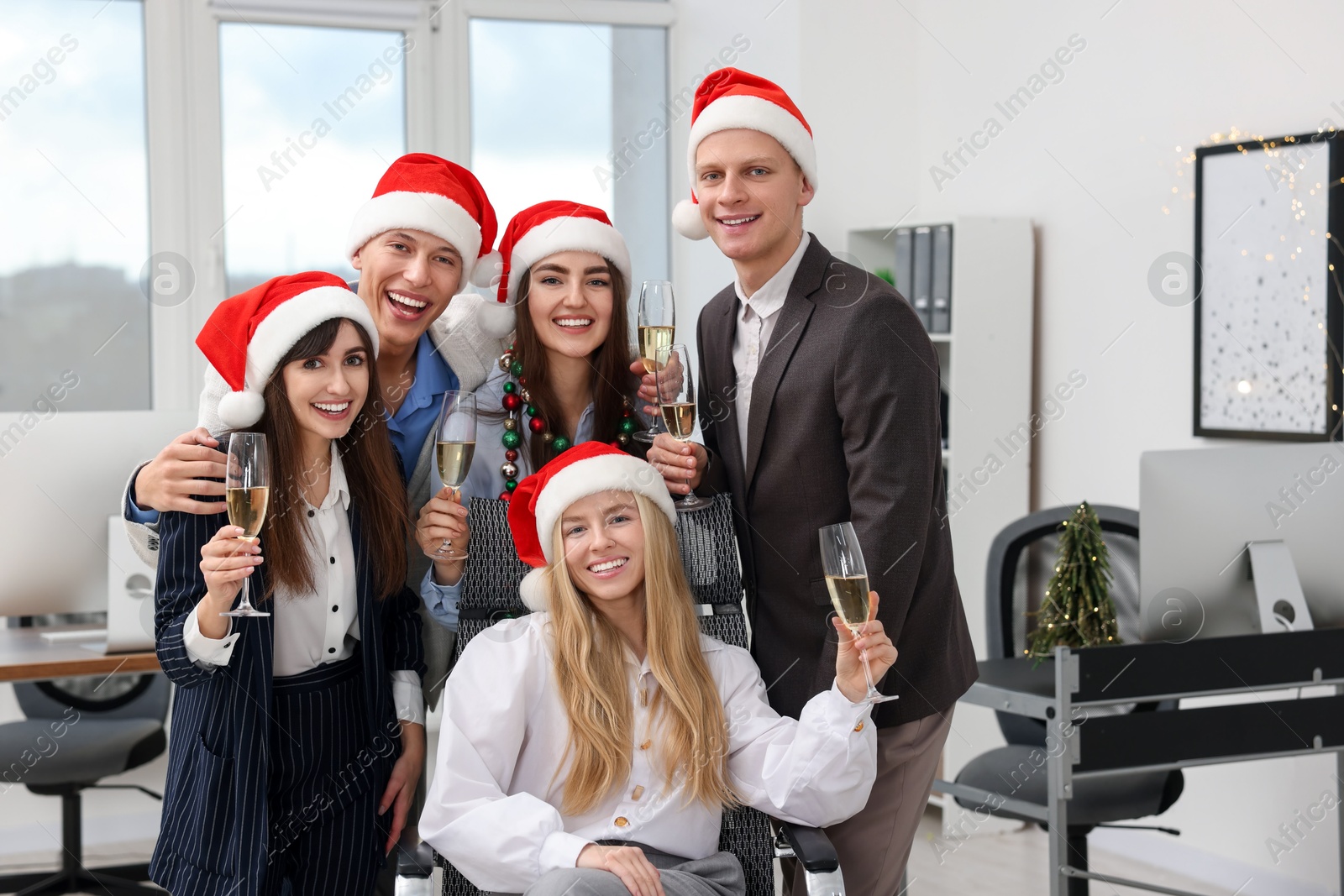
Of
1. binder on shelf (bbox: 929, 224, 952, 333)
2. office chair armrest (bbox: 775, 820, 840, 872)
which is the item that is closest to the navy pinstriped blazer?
office chair armrest (bbox: 775, 820, 840, 872)

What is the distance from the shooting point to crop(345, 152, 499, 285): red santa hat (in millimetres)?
2248

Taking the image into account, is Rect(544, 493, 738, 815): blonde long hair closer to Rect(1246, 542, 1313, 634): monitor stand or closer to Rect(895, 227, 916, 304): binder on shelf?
Rect(1246, 542, 1313, 634): monitor stand

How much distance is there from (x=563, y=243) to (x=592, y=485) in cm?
48

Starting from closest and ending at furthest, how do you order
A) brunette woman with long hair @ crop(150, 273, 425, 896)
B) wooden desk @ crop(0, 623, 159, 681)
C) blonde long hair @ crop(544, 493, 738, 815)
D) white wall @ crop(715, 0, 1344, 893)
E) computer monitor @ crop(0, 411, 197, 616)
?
brunette woman with long hair @ crop(150, 273, 425, 896)
blonde long hair @ crop(544, 493, 738, 815)
wooden desk @ crop(0, 623, 159, 681)
computer monitor @ crop(0, 411, 197, 616)
white wall @ crop(715, 0, 1344, 893)

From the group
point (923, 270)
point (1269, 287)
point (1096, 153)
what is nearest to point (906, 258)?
point (923, 270)

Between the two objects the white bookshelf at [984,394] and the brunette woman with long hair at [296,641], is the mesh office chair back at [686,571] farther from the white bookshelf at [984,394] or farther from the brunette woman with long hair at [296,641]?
the white bookshelf at [984,394]

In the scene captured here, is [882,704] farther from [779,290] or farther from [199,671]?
[199,671]

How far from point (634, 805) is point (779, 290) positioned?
881 mm

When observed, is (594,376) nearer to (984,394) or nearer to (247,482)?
(247,482)

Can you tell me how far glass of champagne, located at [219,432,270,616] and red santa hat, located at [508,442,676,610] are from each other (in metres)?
0.48

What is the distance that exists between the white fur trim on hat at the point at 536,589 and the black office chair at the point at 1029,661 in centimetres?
131

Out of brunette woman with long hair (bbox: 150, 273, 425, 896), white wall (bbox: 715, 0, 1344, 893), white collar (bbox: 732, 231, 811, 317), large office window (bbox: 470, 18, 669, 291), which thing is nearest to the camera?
brunette woman with long hair (bbox: 150, 273, 425, 896)

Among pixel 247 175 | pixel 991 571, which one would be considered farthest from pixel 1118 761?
pixel 247 175

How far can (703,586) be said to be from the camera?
6.95ft
